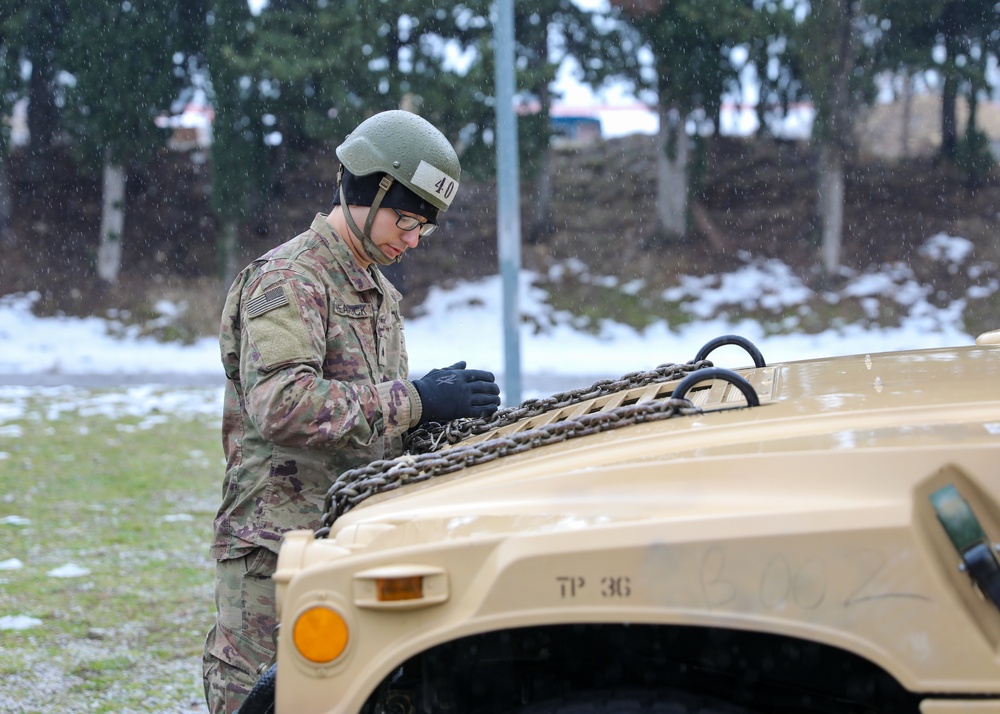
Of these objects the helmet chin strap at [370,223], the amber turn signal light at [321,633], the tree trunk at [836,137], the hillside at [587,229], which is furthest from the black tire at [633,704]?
the tree trunk at [836,137]

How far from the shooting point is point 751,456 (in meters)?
1.80

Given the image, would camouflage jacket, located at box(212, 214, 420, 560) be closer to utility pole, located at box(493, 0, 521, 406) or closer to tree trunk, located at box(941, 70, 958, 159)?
utility pole, located at box(493, 0, 521, 406)

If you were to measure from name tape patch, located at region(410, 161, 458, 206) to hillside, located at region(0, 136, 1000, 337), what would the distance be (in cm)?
1481

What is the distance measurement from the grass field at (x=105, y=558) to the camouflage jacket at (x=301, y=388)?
183 centimetres

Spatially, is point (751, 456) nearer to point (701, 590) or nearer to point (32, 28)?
point (701, 590)

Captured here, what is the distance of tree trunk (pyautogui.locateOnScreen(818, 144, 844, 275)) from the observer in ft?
60.1

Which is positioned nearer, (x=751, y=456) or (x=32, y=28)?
(x=751, y=456)

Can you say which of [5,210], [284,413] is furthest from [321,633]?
[5,210]

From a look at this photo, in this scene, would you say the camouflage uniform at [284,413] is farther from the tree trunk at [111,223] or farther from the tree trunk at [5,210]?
the tree trunk at [5,210]

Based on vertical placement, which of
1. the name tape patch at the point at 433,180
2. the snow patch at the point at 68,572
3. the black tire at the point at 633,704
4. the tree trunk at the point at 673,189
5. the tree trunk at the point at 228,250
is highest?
the tree trunk at the point at 673,189

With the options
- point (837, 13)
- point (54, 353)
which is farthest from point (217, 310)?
point (837, 13)

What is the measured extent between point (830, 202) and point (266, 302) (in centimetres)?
1728

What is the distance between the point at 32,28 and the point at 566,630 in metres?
21.4

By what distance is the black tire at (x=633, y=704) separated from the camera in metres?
1.76
